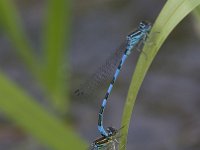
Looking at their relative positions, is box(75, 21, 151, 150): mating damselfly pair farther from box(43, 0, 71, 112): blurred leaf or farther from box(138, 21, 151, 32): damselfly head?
box(43, 0, 71, 112): blurred leaf

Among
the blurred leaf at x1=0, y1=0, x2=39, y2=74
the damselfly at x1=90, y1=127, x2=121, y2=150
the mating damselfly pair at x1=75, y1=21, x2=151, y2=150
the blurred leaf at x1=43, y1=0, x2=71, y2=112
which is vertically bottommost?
the damselfly at x1=90, y1=127, x2=121, y2=150

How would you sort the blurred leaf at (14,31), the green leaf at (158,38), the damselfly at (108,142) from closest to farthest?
the green leaf at (158,38) < the damselfly at (108,142) < the blurred leaf at (14,31)

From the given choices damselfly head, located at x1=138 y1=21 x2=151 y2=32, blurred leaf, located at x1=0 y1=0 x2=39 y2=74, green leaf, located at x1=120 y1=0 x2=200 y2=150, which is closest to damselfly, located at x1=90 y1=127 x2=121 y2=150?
green leaf, located at x1=120 y1=0 x2=200 y2=150

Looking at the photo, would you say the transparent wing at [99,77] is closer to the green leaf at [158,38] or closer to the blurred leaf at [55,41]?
the blurred leaf at [55,41]

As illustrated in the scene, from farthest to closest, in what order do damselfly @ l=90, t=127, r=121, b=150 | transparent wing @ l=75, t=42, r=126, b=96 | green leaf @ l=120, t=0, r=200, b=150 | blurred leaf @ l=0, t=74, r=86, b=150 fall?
transparent wing @ l=75, t=42, r=126, b=96 < blurred leaf @ l=0, t=74, r=86, b=150 < damselfly @ l=90, t=127, r=121, b=150 < green leaf @ l=120, t=0, r=200, b=150

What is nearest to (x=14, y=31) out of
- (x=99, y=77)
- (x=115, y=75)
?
(x=99, y=77)

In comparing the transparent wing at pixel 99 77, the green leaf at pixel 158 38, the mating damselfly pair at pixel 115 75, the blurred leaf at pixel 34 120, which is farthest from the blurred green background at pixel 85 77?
the green leaf at pixel 158 38
